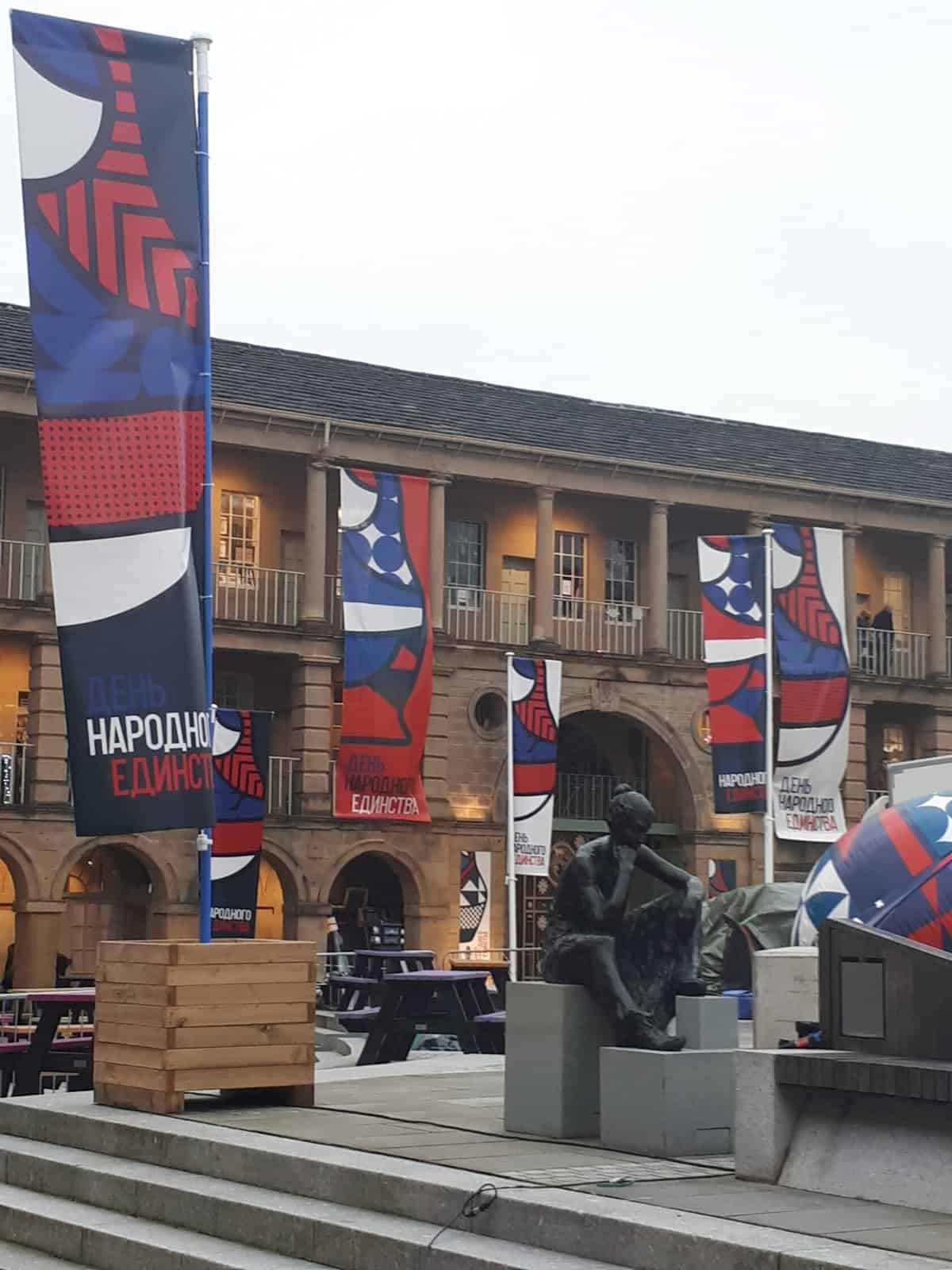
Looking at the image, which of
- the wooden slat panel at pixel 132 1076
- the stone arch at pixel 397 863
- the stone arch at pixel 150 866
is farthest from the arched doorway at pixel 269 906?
the wooden slat panel at pixel 132 1076

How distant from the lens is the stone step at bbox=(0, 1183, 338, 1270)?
345 inches

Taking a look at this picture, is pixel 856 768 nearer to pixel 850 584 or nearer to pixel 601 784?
pixel 850 584

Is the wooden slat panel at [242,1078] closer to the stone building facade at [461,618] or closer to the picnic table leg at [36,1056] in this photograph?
the picnic table leg at [36,1056]

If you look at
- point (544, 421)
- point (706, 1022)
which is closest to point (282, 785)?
point (544, 421)

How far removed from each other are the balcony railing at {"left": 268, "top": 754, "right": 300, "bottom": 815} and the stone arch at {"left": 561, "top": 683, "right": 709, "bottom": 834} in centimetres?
604

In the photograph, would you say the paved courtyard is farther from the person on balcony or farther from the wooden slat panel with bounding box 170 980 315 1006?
the person on balcony

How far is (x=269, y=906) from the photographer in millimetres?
39594

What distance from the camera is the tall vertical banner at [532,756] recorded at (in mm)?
29422

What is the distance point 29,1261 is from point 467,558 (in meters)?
32.3

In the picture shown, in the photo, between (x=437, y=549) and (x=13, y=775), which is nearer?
(x=13, y=775)

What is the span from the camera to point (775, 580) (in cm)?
2936

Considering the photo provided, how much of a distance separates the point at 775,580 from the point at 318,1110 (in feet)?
61.8

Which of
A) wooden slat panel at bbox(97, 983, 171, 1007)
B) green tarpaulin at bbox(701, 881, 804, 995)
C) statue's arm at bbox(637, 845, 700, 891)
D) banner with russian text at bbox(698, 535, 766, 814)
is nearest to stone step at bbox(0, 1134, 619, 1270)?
wooden slat panel at bbox(97, 983, 171, 1007)

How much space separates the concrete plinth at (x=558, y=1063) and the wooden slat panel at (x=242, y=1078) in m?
1.69
